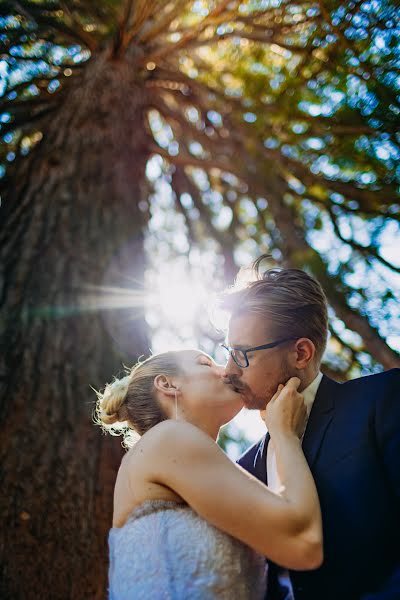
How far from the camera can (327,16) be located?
309 centimetres

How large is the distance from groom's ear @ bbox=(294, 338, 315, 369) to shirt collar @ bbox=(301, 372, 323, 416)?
9cm

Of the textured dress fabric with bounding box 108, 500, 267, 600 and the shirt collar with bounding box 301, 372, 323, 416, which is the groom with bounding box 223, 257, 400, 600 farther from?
the textured dress fabric with bounding box 108, 500, 267, 600

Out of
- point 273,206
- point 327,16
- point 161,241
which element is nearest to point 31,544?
point 273,206

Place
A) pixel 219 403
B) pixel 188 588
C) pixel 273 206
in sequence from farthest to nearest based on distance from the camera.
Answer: pixel 273 206, pixel 219 403, pixel 188 588

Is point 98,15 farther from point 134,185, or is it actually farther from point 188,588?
point 188,588

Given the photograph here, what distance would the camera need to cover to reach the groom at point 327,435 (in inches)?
67.0

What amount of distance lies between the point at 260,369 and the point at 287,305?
343 mm

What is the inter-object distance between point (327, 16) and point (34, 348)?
268cm

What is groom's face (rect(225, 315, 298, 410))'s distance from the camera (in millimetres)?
2334

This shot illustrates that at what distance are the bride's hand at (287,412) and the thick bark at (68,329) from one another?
38.8 inches

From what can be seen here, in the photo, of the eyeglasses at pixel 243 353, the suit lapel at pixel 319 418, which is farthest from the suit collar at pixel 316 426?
the eyeglasses at pixel 243 353

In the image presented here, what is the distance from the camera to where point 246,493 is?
65.7 inches

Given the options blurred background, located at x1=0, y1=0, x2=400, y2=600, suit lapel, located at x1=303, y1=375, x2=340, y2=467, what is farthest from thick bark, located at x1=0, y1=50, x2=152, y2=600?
suit lapel, located at x1=303, y1=375, x2=340, y2=467

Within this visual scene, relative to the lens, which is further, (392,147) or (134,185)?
(134,185)
